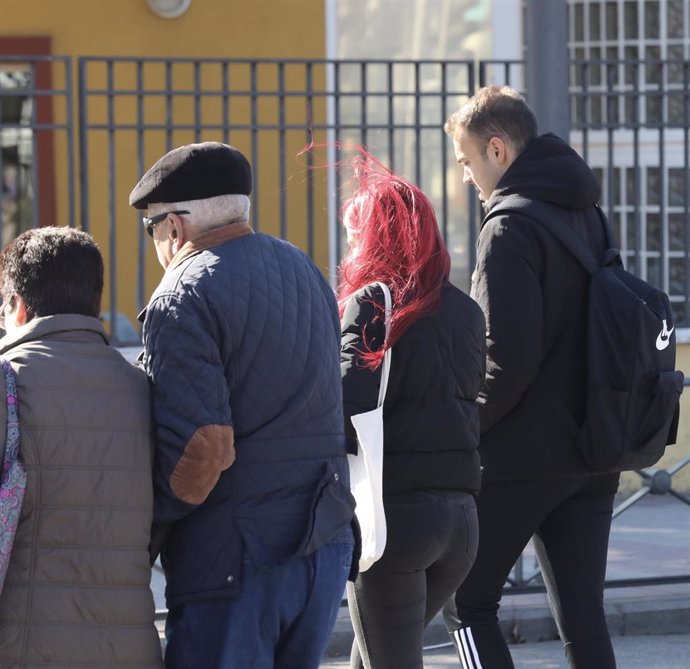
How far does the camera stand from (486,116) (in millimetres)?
4031

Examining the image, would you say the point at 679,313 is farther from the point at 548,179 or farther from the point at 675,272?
the point at 548,179

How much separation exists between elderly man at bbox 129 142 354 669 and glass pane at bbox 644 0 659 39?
27.8ft

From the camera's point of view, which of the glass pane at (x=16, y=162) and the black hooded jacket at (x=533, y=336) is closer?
the black hooded jacket at (x=533, y=336)

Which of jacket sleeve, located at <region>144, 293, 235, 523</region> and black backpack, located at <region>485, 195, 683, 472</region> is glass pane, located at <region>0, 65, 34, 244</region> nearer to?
black backpack, located at <region>485, 195, 683, 472</region>

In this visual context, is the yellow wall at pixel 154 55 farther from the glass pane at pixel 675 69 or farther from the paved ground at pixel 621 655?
the paved ground at pixel 621 655

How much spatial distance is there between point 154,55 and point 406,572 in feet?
23.2

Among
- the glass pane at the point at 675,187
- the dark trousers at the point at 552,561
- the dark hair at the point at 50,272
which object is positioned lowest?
the dark trousers at the point at 552,561

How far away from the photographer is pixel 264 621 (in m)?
2.92

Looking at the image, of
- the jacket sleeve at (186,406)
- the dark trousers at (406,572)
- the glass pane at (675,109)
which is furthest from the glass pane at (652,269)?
the jacket sleeve at (186,406)

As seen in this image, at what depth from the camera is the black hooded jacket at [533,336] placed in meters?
3.84

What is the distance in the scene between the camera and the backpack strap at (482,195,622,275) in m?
3.90

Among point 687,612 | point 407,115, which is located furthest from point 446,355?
point 407,115

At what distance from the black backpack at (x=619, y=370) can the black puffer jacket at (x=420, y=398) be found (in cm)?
46

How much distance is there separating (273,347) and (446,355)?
0.71 metres
